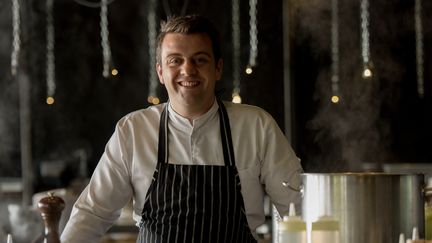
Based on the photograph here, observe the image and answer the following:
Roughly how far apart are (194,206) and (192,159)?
18cm

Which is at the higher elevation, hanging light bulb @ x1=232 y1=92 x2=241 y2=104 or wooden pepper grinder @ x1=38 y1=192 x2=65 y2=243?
hanging light bulb @ x1=232 y1=92 x2=241 y2=104

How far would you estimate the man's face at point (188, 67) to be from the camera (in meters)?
2.88

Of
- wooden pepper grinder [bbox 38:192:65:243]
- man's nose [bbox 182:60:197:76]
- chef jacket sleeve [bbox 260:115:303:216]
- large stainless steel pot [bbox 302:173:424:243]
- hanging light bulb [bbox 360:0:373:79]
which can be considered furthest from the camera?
hanging light bulb [bbox 360:0:373:79]

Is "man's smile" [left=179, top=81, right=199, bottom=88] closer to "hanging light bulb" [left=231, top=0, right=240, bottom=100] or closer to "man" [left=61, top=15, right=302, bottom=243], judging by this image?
"man" [left=61, top=15, right=302, bottom=243]

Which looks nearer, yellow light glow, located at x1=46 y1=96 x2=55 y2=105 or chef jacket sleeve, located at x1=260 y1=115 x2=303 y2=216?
chef jacket sleeve, located at x1=260 y1=115 x2=303 y2=216

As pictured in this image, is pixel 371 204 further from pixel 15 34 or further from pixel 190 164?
pixel 15 34

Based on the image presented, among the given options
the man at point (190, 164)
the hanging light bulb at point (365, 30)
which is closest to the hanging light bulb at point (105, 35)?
the hanging light bulb at point (365, 30)

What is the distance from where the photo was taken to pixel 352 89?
21.8ft

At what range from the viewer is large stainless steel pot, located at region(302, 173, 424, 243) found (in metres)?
2.36

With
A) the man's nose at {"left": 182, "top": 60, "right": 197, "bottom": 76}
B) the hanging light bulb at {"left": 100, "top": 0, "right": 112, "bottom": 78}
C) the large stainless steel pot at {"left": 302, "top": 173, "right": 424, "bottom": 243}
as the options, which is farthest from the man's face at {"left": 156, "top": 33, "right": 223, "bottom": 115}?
the hanging light bulb at {"left": 100, "top": 0, "right": 112, "bottom": 78}

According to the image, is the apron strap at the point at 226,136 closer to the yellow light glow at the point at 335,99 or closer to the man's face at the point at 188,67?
the man's face at the point at 188,67

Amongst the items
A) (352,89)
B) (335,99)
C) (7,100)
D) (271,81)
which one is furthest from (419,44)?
(7,100)

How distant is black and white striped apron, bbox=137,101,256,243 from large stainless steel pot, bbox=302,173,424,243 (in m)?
0.59

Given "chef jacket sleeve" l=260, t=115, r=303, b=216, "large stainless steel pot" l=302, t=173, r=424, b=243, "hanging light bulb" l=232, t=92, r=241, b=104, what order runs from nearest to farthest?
1. "large stainless steel pot" l=302, t=173, r=424, b=243
2. "chef jacket sleeve" l=260, t=115, r=303, b=216
3. "hanging light bulb" l=232, t=92, r=241, b=104
